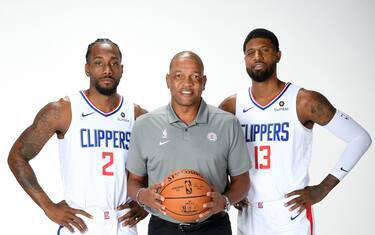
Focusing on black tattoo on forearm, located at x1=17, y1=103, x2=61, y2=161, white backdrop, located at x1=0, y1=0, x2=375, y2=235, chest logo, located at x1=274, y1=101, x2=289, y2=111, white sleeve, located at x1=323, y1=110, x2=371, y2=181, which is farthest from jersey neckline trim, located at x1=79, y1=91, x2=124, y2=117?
white backdrop, located at x1=0, y1=0, x2=375, y2=235

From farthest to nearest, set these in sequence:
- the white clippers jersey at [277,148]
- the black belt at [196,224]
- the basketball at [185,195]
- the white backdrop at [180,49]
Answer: the white backdrop at [180,49]
the white clippers jersey at [277,148]
the black belt at [196,224]
the basketball at [185,195]

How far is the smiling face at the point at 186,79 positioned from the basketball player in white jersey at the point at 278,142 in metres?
0.65

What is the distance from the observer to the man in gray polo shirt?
3.61 metres

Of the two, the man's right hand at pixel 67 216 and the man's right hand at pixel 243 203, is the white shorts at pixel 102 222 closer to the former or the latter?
the man's right hand at pixel 67 216

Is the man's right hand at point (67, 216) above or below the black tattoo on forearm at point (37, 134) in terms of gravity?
below

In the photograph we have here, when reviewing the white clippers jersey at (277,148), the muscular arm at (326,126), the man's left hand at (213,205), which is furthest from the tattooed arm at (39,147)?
the muscular arm at (326,126)

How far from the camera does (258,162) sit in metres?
4.14

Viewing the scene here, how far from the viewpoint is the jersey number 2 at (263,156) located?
13.5ft

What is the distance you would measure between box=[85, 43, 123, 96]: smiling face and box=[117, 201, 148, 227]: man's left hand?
78cm

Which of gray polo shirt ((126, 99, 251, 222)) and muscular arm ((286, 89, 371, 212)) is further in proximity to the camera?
muscular arm ((286, 89, 371, 212))

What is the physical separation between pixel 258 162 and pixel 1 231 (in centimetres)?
309

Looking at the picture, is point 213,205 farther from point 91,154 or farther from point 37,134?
point 37,134

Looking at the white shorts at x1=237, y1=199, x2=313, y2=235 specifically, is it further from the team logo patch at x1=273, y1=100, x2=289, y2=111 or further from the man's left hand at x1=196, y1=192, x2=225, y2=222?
the man's left hand at x1=196, y1=192, x2=225, y2=222

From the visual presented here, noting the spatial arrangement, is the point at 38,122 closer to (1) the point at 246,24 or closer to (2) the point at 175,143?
(2) the point at 175,143
